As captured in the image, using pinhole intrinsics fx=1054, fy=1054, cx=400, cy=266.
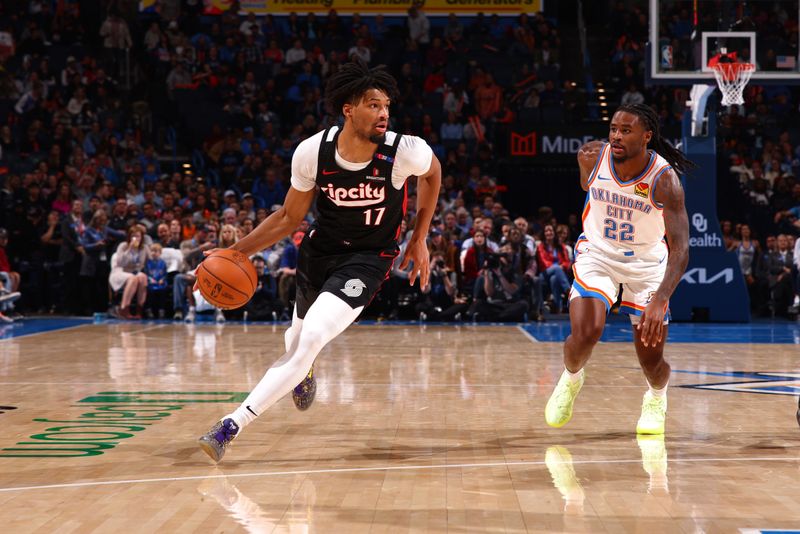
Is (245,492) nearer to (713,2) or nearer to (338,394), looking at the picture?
(338,394)

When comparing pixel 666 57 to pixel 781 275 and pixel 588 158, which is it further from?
pixel 588 158

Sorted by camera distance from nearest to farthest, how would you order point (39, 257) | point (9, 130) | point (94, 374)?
point (94, 374) < point (39, 257) < point (9, 130)

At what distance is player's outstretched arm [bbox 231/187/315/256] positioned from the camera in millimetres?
5383

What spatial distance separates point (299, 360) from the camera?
504 cm

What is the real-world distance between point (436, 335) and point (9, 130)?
34.6 feet

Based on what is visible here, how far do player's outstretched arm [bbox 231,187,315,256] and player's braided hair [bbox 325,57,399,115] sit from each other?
49 centimetres

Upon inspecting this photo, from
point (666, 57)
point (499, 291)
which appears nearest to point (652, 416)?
point (666, 57)

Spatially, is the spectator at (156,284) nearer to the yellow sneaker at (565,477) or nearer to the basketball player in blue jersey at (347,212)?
the basketball player in blue jersey at (347,212)

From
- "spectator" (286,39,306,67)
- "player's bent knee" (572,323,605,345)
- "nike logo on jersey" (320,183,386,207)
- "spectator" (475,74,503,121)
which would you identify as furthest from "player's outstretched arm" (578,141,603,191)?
"spectator" (286,39,306,67)

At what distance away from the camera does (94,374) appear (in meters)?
8.68

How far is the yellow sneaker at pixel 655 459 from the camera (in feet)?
14.8

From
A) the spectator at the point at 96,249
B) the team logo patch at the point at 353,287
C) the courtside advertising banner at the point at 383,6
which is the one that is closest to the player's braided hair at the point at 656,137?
the team logo patch at the point at 353,287

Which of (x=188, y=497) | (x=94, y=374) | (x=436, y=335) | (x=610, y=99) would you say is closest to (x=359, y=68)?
(x=188, y=497)

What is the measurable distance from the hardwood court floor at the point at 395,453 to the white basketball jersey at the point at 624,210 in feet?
3.46
